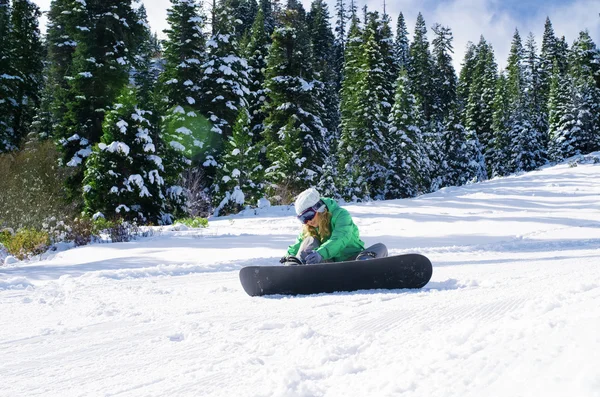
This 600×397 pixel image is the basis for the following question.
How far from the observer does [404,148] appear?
30141 mm

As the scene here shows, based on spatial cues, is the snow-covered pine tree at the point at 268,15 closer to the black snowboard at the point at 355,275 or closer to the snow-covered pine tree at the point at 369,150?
the snow-covered pine tree at the point at 369,150

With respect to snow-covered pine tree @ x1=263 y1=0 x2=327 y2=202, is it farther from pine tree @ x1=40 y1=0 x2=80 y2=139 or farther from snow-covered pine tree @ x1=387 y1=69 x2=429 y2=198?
pine tree @ x1=40 y1=0 x2=80 y2=139

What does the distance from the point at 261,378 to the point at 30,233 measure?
35.3 feet

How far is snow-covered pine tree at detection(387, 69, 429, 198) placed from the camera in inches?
1136

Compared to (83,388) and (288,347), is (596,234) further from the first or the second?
(83,388)

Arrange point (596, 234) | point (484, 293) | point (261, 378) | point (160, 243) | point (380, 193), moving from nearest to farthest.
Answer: point (261, 378), point (484, 293), point (596, 234), point (160, 243), point (380, 193)

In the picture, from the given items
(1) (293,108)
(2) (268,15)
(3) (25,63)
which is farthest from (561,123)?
(3) (25,63)

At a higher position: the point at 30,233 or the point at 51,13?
the point at 51,13

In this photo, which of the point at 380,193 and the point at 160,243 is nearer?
the point at 160,243

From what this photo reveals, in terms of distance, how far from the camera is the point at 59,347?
3168 millimetres

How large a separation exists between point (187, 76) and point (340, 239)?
76.5ft

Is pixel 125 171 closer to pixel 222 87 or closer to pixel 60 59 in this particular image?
pixel 222 87

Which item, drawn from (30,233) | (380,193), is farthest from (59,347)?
(380,193)

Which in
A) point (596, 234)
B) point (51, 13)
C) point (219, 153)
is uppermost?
A: point (51, 13)
